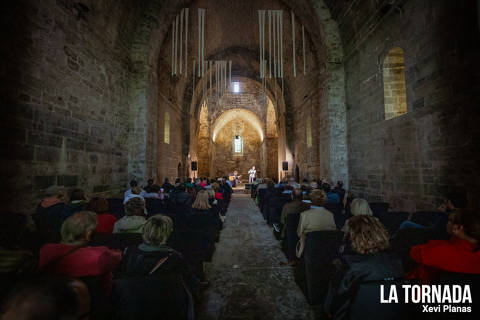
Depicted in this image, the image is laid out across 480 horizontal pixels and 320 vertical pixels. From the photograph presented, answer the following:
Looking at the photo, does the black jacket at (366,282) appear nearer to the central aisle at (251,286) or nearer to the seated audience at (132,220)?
the central aisle at (251,286)

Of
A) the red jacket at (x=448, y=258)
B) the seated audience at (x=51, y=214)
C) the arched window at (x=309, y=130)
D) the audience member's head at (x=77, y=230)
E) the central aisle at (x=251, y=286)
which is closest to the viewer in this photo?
the red jacket at (x=448, y=258)

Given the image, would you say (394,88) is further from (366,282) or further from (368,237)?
(366,282)

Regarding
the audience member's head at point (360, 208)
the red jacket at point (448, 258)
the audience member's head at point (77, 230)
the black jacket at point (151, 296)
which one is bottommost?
the black jacket at point (151, 296)

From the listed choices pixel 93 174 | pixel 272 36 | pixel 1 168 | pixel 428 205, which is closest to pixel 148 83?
pixel 93 174

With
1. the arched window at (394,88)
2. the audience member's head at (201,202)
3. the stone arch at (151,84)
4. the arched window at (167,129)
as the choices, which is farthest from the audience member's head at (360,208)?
the arched window at (167,129)

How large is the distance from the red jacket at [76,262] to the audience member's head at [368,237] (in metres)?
1.77

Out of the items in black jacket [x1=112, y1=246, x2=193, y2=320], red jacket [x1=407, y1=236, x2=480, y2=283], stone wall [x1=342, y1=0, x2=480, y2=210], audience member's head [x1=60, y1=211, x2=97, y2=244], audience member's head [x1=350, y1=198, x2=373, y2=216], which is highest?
stone wall [x1=342, y1=0, x2=480, y2=210]

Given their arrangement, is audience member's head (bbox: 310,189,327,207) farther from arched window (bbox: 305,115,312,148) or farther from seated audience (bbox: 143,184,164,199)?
arched window (bbox: 305,115,312,148)

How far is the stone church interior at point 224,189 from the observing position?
151 centimetres

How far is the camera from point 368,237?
155cm

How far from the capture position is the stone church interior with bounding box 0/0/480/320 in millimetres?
1512

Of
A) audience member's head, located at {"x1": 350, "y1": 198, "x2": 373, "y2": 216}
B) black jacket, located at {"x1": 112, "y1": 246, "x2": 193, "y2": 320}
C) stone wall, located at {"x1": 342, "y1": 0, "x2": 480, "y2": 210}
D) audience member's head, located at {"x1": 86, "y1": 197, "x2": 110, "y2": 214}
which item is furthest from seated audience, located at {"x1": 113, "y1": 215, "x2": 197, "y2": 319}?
stone wall, located at {"x1": 342, "y1": 0, "x2": 480, "y2": 210}

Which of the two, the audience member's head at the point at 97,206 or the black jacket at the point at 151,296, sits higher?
the audience member's head at the point at 97,206

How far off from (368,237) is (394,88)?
7.03 metres
